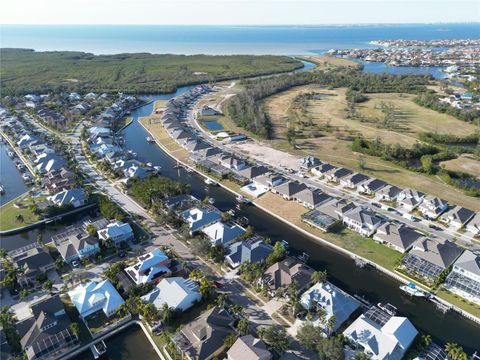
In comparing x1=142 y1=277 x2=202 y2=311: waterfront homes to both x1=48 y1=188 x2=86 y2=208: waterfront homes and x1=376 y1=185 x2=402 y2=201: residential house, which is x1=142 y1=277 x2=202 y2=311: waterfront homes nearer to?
x1=48 y1=188 x2=86 y2=208: waterfront homes

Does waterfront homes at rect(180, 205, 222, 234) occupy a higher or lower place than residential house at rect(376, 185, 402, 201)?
higher

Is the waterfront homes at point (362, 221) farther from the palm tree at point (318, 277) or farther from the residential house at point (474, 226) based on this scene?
the palm tree at point (318, 277)

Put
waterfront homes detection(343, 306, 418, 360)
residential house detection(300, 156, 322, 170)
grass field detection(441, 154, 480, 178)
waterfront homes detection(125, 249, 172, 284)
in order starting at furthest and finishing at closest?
residential house detection(300, 156, 322, 170), grass field detection(441, 154, 480, 178), waterfront homes detection(125, 249, 172, 284), waterfront homes detection(343, 306, 418, 360)

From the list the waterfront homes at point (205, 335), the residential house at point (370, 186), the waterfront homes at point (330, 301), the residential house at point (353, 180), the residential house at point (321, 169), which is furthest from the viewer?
the residential house at point (321, 169)

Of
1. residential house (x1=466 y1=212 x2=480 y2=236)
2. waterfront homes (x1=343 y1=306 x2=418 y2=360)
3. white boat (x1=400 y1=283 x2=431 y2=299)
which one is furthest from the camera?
residential house (x1=466 y1=212 x2=480 y2=236)

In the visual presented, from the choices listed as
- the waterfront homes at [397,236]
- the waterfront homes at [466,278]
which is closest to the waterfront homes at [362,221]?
the waterfront homes at [397,236]

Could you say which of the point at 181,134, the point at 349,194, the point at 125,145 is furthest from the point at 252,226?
the point at 125,145

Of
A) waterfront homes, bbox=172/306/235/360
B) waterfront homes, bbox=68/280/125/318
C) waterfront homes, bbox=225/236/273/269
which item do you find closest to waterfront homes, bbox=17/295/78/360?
waterfront homes, bbox=68/280/125/318
